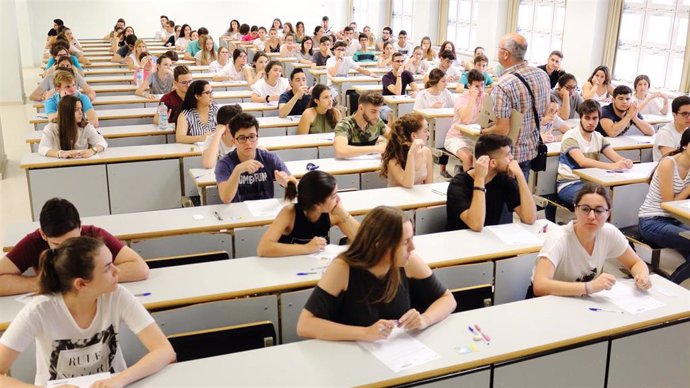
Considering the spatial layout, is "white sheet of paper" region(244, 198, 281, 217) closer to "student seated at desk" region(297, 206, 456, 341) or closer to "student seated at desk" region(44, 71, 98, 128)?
"student seated at desk" region(297, 206, 456, 341)

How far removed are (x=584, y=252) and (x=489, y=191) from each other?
90 cm

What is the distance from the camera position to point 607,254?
3078 mm

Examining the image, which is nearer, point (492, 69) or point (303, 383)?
point (303, 383)

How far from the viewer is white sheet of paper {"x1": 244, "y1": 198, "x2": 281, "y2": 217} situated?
390 cm

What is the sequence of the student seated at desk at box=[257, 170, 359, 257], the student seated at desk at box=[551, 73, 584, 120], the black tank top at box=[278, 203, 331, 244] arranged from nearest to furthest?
the student seated at desk at box=[257, 170, 359, 257], the black tank top at box=[278, 203, 331, 244], the student seated at desk at box=[551, 73, 584, 120]

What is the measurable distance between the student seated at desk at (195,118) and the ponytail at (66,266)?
3475 millimetres

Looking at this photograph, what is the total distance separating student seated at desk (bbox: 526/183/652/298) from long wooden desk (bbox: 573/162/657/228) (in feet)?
5.92

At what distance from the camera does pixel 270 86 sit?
25.1 feet

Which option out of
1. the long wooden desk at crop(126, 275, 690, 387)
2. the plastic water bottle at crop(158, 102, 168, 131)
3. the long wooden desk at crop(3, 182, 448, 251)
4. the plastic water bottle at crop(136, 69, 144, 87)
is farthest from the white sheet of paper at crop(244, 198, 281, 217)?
the plastic water bottle at crop(136, 69, 144, 87)

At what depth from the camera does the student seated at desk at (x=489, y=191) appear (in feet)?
11.8

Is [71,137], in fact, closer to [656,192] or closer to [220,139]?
[220,139]

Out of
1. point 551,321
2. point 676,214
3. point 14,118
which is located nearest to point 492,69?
point 676,214

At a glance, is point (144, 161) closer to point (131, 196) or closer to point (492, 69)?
point (131, 196)

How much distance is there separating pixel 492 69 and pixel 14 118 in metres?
8.11
